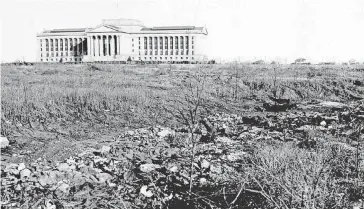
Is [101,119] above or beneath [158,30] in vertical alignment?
beneath

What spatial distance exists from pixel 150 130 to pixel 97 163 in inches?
174

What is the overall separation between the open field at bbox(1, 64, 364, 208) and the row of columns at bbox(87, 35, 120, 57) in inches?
2130

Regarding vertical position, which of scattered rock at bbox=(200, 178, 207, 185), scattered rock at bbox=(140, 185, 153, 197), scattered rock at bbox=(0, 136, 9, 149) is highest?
scattered rock at bbox=(0, 136, 9, 149)

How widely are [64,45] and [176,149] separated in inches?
3065

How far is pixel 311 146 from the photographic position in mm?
9781

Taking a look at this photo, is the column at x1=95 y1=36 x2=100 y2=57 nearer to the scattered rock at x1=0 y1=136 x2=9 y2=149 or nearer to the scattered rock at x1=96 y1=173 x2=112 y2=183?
the scattered rock at x1=0 y1=136 x2=9 y2=149

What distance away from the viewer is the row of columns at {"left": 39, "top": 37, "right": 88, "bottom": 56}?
266 ft

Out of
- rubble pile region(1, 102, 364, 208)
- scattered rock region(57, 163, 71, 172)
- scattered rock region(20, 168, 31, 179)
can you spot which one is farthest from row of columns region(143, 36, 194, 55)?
scattered rock region(20, 168, 31, 179)

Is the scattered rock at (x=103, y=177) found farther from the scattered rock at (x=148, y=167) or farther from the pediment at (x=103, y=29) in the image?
the pediment at (x=103, y=29)

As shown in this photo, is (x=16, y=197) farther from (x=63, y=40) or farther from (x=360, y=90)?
(x=63, y=40)

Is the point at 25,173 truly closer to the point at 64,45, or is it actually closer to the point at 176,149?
the point at 176,149

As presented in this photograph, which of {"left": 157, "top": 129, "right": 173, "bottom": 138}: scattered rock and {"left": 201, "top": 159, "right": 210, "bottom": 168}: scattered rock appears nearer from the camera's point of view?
{"left": 201, "top": 159, "right": 210, "bottom": 168}: scattered rock

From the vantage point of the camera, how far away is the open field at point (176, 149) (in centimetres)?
636

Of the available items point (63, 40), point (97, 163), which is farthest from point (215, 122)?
point (63, 40)
